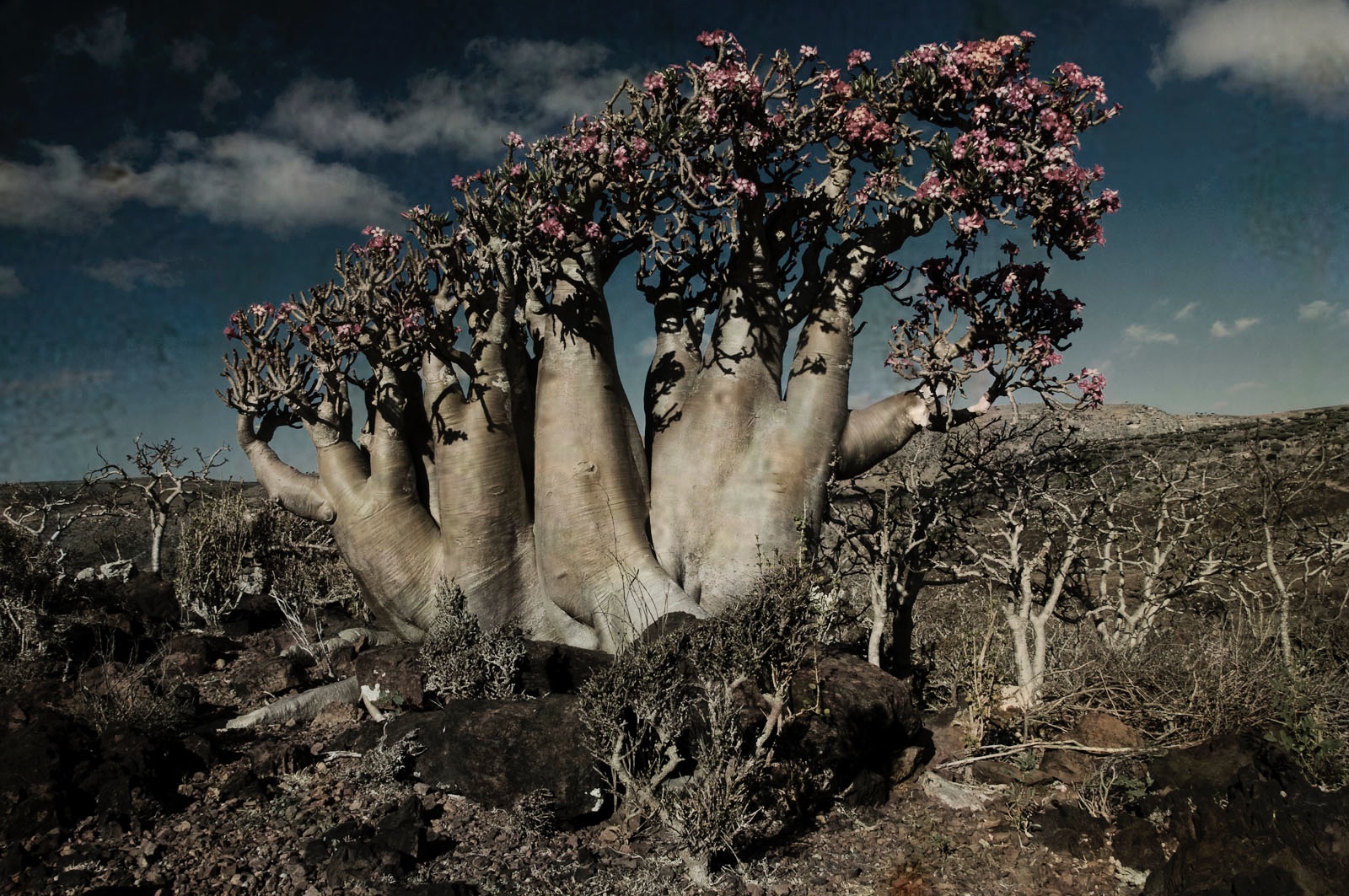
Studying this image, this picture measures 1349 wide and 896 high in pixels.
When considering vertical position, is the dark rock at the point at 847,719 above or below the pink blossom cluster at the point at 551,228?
below

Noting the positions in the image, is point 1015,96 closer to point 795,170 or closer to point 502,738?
point 795,170

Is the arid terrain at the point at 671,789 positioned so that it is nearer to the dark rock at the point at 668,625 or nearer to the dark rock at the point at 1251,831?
the dark rock at the point at 1251,831

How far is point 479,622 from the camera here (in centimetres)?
731

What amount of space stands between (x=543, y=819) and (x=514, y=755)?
40 cm

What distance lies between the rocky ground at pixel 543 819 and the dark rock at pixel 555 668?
3.01 feet

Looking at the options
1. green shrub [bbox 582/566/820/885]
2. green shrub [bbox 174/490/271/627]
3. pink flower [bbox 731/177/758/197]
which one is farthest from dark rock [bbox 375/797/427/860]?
green shrub [bbox 174/490/271/627]

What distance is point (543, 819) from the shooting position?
4.25 metres

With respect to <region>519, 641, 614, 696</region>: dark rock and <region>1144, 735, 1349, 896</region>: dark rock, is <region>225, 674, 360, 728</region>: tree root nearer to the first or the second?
<region>519, 641, 614, 696</region>: dark rock

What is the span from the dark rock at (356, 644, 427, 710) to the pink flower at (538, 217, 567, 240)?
3.39 m

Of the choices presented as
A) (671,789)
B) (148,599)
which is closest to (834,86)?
(671,789)

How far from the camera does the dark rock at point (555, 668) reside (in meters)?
5.82

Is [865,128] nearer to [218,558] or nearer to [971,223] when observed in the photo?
[971,223]

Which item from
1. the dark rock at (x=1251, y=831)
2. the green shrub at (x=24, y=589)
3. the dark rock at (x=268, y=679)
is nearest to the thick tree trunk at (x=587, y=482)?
the dark rock at (x=268, y=679)

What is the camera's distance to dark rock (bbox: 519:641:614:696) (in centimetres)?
582
